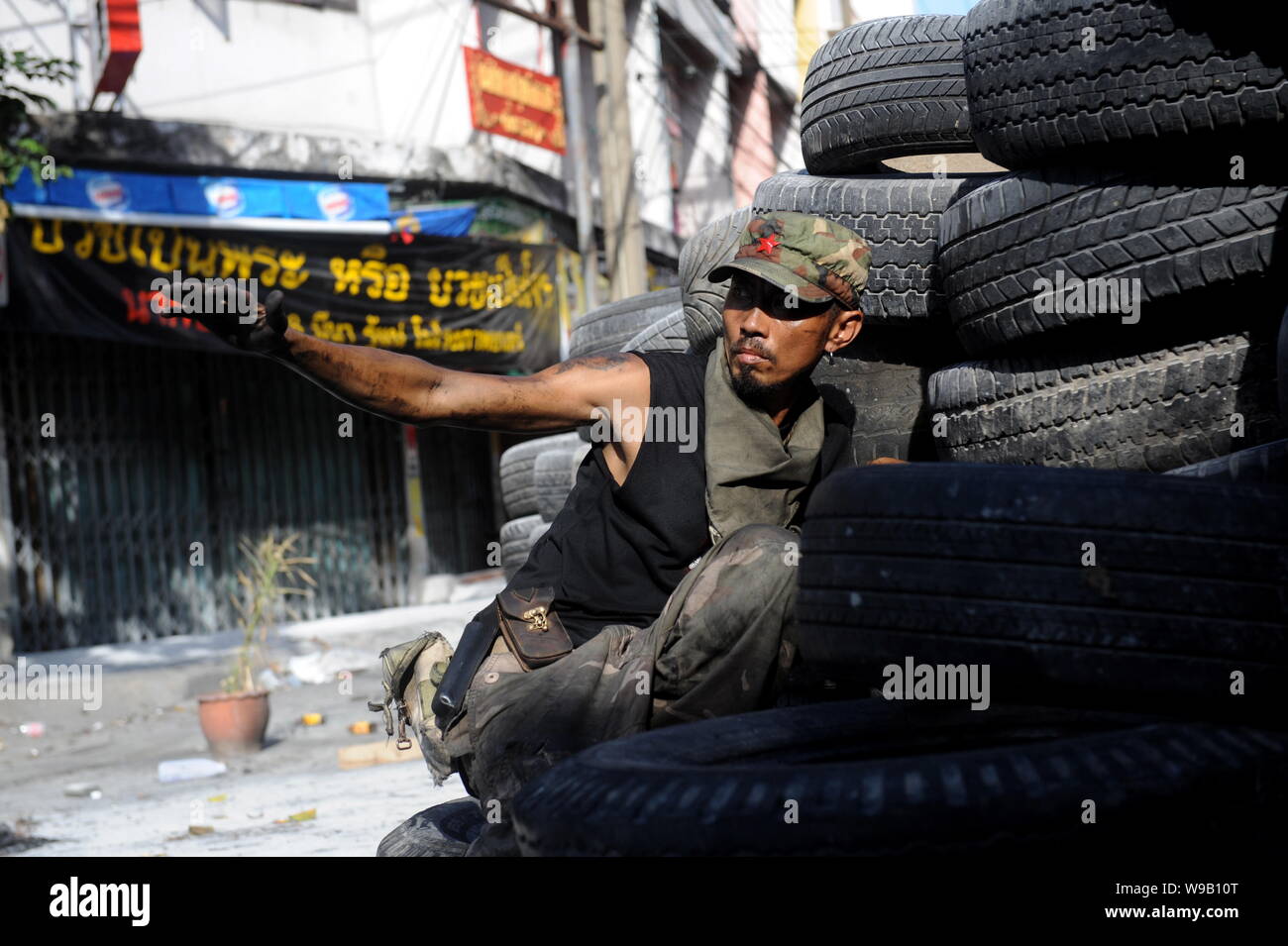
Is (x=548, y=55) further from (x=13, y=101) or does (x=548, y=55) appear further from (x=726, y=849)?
(x=726, y=849)

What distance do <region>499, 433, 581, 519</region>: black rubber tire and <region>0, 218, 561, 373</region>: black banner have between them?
189cm

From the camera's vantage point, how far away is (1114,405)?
2734 millimetres

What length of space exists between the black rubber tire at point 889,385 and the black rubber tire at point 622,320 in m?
1.52

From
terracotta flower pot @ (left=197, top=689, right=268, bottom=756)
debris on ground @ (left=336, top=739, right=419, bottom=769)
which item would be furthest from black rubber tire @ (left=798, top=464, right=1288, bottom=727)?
terracotta flower pot @ (left=197, top=689, right=268, bottom=756)

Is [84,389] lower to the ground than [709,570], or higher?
higher

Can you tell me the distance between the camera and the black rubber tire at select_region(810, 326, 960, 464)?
3.40m

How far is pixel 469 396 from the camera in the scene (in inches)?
101

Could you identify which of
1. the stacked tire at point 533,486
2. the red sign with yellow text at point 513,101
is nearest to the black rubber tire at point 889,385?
the stacked tire at point 533,486

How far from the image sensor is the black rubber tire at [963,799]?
1638 mm

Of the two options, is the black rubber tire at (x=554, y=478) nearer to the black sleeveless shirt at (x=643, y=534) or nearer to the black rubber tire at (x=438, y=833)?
the black rubber tire at (x=438, y=833)

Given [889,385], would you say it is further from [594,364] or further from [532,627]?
[532,627]

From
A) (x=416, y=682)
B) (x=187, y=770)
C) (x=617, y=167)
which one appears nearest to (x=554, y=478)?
(x=187, y=770)
